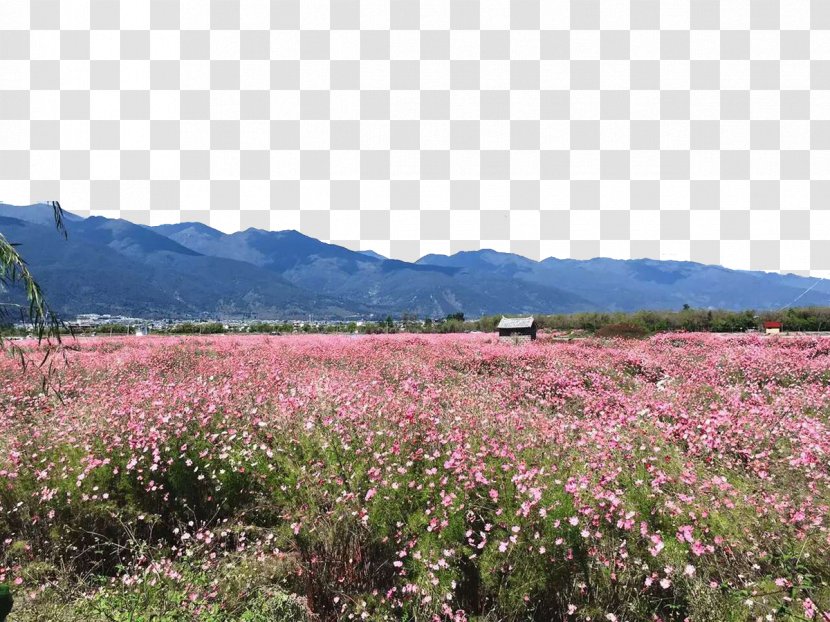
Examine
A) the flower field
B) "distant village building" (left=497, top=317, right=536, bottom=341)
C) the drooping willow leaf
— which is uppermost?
the drooping willow leaf

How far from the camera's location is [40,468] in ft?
16.7

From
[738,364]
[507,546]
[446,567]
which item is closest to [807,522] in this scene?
[507,546]

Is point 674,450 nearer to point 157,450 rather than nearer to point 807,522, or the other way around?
point 807,522

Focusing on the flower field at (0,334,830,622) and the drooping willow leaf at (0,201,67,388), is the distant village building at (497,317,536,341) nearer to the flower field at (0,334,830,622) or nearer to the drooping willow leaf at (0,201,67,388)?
the flower field at (0,334,830,622)

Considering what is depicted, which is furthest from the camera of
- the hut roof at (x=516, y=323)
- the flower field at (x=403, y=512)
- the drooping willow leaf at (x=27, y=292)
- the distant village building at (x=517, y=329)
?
the hut roof at (x=516, y=323)

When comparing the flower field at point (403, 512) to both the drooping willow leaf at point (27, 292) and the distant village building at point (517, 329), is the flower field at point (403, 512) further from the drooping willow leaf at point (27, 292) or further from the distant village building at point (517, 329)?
the distant village building at point (517, 329)

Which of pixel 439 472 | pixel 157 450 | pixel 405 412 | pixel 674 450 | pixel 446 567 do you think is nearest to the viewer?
pixel 446 567

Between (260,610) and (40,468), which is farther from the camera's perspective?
(40,468)

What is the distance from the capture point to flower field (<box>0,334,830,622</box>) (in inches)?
133

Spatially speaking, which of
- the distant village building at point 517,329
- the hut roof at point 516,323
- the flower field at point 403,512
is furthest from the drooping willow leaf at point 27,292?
the hut roof at point 516,323

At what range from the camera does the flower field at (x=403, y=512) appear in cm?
339

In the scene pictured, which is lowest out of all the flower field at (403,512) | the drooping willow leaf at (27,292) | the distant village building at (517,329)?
the flower field at (403,512)

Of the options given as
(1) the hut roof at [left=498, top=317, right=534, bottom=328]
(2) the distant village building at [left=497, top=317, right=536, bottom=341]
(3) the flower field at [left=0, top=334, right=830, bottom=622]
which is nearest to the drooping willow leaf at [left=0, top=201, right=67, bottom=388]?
(3) the flower field at [left=0, top=334, right=830, bottom=622]

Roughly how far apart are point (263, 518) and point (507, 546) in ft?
8.99
